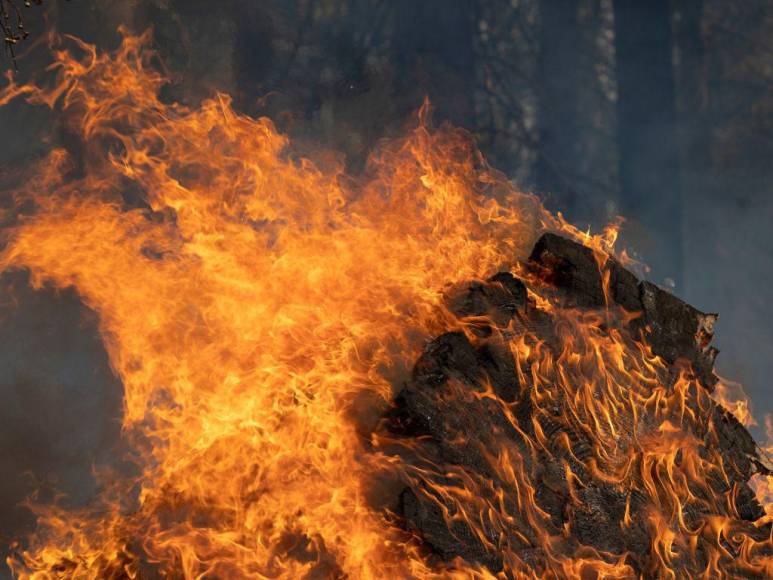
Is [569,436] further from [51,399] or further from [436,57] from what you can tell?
[436,57]

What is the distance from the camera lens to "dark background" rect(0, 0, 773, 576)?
686 cm

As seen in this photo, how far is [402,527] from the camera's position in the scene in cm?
318

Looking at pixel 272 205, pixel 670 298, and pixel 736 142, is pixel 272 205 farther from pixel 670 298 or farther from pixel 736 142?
pixel 736 142

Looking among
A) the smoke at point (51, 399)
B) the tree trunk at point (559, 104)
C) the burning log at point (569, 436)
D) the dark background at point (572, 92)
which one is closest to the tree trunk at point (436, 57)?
the dark background at point (572, 92)

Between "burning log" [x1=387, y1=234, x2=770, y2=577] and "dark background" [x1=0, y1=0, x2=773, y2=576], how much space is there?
3563mm

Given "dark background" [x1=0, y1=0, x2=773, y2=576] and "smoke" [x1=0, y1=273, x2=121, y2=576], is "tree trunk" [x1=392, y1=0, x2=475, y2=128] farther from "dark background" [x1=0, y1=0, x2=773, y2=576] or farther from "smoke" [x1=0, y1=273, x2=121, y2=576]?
"smoke" [x1=0, y1=273, x2=121, y2=576]

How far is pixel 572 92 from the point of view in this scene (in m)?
7.91

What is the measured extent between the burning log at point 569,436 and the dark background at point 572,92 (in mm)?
3563

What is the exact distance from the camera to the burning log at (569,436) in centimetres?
336

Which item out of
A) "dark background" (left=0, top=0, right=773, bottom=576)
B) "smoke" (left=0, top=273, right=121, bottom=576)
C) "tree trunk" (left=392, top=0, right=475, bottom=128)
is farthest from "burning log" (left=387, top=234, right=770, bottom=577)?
"tree trunk" (left=392, top=0, right=475, bottom=128)

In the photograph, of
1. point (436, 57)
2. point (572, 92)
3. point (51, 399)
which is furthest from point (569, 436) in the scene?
point (572, 92)

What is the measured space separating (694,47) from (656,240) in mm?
2224

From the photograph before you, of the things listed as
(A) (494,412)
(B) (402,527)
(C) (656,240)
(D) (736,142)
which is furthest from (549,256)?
(D) (736,142)

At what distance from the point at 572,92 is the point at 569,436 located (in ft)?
17.2
